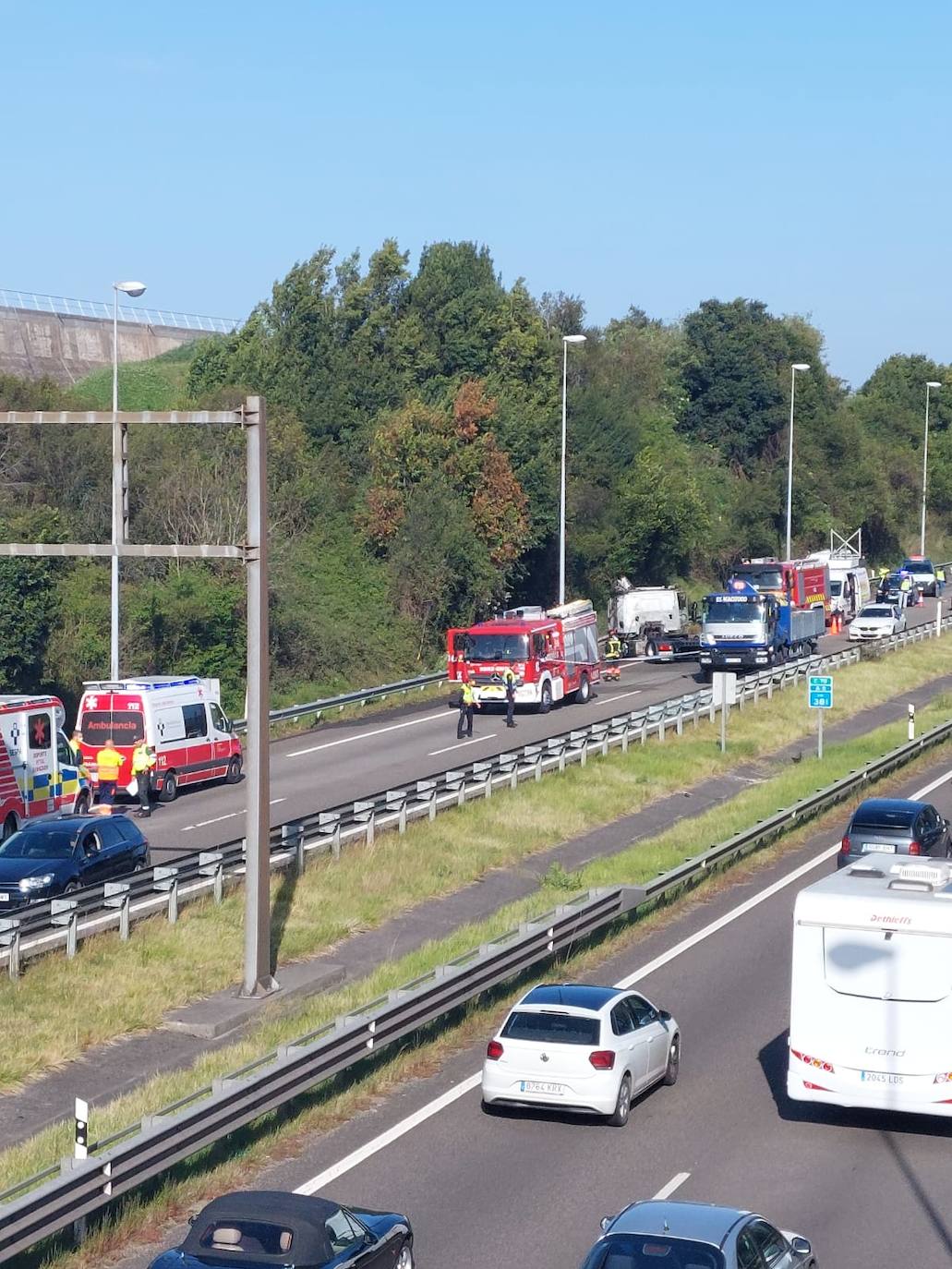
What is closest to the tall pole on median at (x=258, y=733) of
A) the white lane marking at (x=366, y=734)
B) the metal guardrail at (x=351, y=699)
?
the white lane marking at (x=366, y=734)

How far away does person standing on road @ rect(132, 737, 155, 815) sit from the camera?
113ft

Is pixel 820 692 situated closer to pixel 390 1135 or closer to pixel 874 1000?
pixel 874 1000

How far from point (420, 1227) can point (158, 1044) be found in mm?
7810

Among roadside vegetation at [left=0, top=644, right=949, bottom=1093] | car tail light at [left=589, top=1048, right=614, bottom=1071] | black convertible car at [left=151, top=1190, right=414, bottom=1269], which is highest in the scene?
black convertible car at [left=151, top=1190, right=414, bottom=1269]

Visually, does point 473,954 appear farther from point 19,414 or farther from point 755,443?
point 755,443

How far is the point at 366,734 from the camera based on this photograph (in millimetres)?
45875

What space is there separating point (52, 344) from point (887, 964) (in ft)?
236

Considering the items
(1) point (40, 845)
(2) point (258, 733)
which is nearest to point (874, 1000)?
(2) point (258, 733)

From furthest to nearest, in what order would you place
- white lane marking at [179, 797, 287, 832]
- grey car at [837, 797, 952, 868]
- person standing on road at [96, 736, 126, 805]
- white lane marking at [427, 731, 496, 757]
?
white lane marking at [427, 731, 496, 757] → person standing on road at [96, 736, 126, 805] → white lane marking at [179, 797, 287, 832] → grey car at [837, 797, 952, 868]

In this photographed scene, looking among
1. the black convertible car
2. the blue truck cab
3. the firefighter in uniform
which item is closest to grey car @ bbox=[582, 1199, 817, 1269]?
the black convertible car

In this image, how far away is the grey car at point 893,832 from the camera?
27531mm

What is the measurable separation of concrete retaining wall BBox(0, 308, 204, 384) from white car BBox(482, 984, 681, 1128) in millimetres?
62951

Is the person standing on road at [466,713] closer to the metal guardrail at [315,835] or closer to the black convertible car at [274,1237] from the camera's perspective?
the metal guardrail at [315,835]

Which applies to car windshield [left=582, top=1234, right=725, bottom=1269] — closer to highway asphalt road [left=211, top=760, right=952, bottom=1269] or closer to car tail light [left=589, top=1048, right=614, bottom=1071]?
highway asphalt road [left=211, top=760, right=952, bottom=1269]
